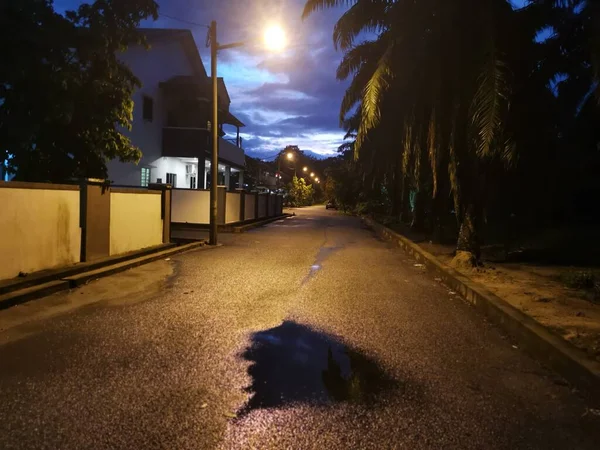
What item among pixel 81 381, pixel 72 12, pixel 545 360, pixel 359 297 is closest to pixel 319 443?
pixel 81 381

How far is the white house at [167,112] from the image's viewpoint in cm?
2348

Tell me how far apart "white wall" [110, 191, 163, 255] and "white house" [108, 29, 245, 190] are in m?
9.16

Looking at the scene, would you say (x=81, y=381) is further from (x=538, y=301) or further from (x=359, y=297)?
(x=538, y=301)

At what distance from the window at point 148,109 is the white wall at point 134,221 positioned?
12.1 metres

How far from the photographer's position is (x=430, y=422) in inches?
153

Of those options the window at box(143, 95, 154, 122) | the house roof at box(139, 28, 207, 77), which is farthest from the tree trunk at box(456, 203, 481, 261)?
the house roof at box(139, 28, 207, 77)

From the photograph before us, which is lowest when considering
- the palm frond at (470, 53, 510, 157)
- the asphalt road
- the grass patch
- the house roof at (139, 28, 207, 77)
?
the asphalt road

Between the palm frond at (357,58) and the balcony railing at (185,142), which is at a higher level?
the palm frond at (357,58)

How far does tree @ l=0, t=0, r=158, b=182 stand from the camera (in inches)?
398

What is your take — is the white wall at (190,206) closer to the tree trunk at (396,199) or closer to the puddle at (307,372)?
the puddle at (307,372)

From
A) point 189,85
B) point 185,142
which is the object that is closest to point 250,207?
point 185,142

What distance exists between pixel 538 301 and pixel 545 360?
2.41 meters

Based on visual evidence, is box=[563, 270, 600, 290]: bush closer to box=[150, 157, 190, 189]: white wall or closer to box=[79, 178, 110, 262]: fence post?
box=[79, 178, 110, 262]: fence post

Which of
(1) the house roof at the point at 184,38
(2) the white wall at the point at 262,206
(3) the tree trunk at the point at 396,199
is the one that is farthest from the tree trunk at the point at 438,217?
(1) the house roof at the point at 184,38
